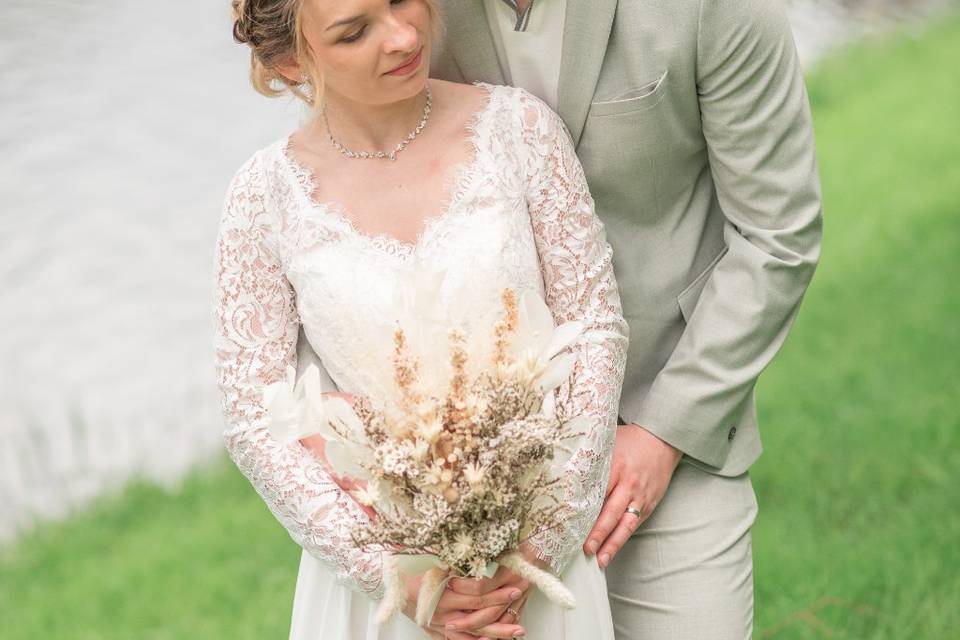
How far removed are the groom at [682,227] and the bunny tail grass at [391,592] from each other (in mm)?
677

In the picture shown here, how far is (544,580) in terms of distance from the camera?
212 cm

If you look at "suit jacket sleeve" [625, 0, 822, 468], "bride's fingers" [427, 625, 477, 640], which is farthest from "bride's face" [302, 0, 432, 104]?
"bride's fingers" [427, 625, 477, 640]

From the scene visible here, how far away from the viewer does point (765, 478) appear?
485 centimetres

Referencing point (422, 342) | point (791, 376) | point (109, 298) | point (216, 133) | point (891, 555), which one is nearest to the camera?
point (422, 342)

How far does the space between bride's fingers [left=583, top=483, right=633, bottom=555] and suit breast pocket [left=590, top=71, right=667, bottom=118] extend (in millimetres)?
815

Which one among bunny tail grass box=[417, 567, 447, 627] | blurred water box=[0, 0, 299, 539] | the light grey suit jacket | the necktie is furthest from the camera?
blurred water box=[0, 0, 299, 539]

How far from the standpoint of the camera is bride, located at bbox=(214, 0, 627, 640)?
265 centimetres

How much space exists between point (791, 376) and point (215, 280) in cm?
349

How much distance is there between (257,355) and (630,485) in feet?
2.84

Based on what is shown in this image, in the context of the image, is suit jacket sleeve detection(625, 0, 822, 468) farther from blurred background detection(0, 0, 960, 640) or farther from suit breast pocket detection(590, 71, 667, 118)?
blurred background detection(0, 0, 960, 640)

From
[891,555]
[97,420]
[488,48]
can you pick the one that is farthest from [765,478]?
[97,420]

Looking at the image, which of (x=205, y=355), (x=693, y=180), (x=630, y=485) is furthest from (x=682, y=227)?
(x=205, y=355)

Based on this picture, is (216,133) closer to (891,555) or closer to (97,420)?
(97,420)

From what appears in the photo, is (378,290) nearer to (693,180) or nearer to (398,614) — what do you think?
(398,614)
